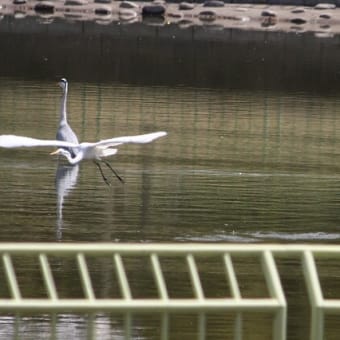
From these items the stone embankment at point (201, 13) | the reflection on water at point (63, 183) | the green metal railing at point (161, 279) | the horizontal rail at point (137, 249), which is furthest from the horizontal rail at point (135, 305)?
the stone embankment at point (201, 13)

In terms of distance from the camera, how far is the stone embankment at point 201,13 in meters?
48.7

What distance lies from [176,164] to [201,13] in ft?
109

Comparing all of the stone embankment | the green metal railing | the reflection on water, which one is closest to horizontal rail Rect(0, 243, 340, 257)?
the green metal railing

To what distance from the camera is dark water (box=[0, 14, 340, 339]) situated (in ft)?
36.2

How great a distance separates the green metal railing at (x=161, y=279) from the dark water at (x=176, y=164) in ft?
0.32

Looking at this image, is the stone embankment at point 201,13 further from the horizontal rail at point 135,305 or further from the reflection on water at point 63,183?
the horizontal rail at point 135,305

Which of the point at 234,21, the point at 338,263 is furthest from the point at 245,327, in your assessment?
the point at 234,21

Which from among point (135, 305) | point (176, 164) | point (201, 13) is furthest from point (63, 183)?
point (201, 13)

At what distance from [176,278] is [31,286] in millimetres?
1238

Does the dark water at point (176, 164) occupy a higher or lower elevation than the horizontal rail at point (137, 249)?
lower

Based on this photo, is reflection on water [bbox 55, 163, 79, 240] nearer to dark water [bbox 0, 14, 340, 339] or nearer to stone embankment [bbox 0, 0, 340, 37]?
dark water [bbox 0, 14, 340, 339]

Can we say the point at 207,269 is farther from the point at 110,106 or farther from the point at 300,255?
the point at 110,106

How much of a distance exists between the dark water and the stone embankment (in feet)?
37.7

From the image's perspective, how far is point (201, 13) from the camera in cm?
5106
